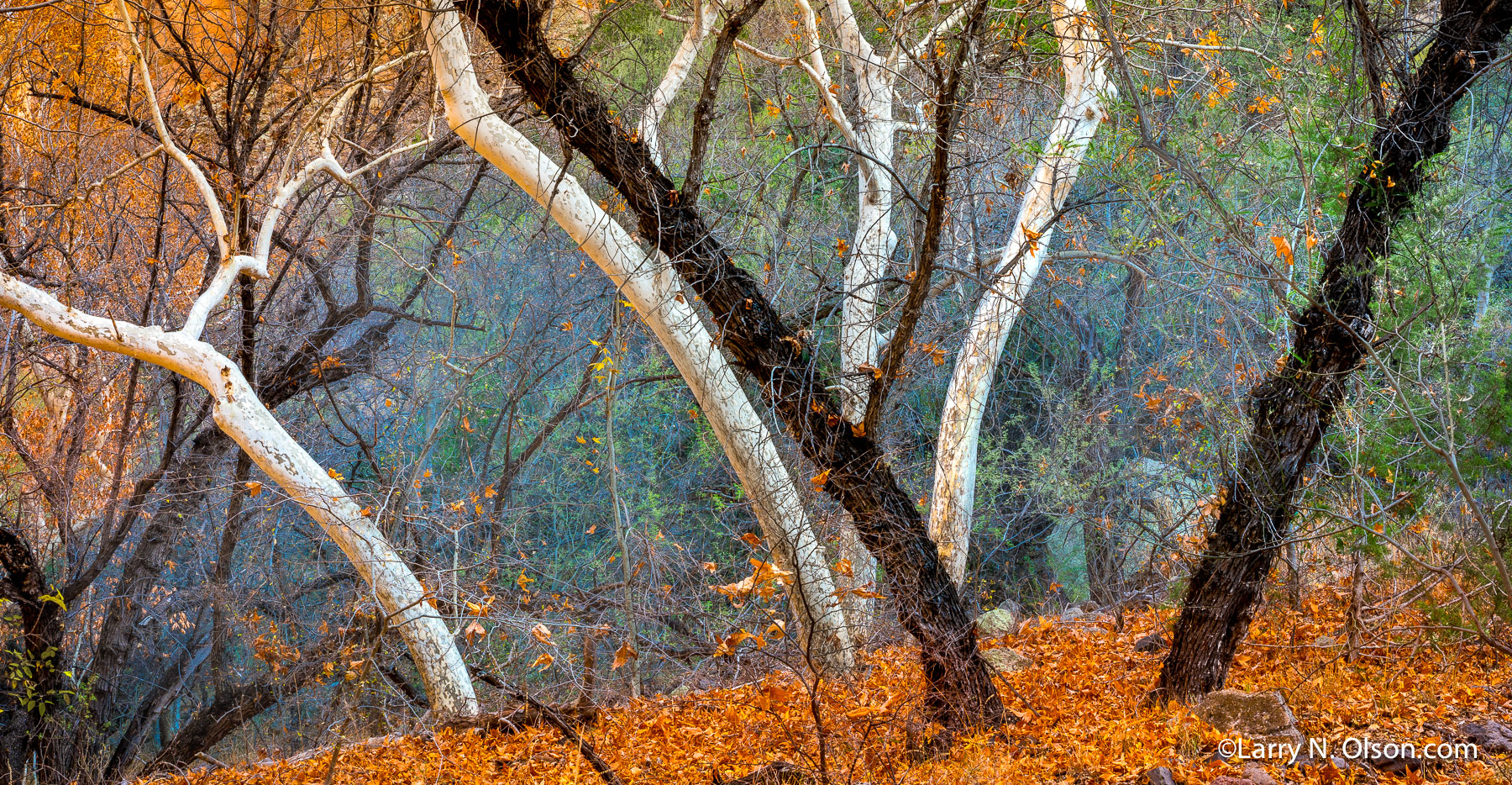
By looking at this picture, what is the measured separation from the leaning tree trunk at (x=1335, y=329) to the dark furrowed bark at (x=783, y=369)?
1.17m

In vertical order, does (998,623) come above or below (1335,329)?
below

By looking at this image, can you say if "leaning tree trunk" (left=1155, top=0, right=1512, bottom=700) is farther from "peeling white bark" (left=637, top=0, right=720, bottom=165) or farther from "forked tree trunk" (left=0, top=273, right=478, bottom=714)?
"forked tree trunk" (left=0, top=273, right=478, bottom=714)

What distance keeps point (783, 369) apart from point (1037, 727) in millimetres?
2023

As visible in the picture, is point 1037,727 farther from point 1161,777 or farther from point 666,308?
point 666,308

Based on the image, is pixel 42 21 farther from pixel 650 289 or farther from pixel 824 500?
pixel 824 500

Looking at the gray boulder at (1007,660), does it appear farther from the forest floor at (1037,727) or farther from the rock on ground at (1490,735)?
the rock on ground at (1490,735)

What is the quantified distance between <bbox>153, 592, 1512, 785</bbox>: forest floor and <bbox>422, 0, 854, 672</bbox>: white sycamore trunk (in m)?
0.60

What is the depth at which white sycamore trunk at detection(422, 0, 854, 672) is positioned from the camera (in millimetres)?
4945

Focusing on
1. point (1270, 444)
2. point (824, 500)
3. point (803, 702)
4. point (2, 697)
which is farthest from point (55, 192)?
point (1270, 444)

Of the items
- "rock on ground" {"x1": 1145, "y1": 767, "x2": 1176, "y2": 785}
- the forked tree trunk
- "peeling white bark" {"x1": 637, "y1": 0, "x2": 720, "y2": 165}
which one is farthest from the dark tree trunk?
"rock on ground" {"x1": 1145, "y1": 767, "x2": 1176, "y2": 785}

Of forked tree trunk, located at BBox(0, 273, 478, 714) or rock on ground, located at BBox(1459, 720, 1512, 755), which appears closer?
rock on ground, located at BBox(1459, 720, 1512, 755)

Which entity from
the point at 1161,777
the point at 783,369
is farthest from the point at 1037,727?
the point at 783,369

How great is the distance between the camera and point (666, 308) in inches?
205

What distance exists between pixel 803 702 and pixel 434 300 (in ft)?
28.2
